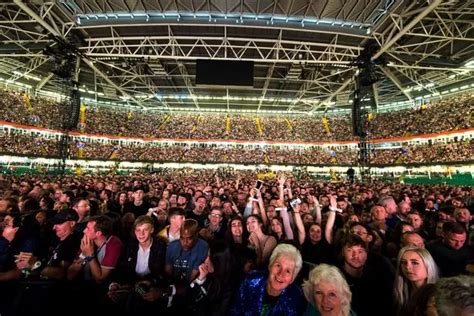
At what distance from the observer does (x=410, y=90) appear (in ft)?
106

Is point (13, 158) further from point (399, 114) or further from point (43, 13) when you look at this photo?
point (399, 114)

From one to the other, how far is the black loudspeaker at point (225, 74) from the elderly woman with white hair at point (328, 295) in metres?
15.2

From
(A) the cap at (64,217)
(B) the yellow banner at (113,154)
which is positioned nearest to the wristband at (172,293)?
(A) the cap at (64,217)

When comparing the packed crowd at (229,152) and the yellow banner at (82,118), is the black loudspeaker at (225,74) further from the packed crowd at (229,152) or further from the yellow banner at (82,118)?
the yellow banner at (82,118)

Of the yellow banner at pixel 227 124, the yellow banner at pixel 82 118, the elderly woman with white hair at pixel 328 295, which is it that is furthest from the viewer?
the yellow banner at pixel 227 124

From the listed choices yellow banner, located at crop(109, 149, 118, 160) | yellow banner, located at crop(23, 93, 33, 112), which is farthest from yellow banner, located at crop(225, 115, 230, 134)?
yellow banner, located at crop(23, 93, 33, 112)

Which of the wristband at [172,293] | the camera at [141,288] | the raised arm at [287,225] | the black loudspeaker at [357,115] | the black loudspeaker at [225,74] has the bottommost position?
the wristband at [172,293]

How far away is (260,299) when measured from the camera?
2332 millimetres

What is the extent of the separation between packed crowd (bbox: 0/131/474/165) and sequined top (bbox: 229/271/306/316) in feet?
112

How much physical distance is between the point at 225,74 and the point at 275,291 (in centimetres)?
1550

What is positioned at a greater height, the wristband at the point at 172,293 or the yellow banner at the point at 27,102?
the yellow banner at the point at 27,102

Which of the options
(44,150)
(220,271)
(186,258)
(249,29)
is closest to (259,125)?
(249,29)

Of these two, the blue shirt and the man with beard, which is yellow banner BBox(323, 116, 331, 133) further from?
the blue shirt

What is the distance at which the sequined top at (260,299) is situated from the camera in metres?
2.22
